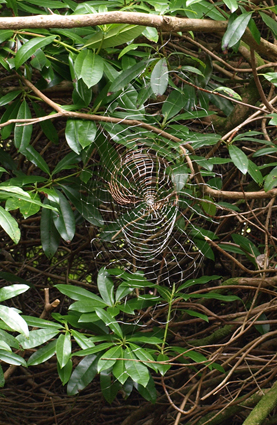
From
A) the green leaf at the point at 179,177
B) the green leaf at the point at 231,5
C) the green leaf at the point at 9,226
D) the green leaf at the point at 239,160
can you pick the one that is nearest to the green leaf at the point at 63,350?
the green leaf at the point at 9,226

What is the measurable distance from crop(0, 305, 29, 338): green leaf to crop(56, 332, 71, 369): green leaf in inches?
7.5

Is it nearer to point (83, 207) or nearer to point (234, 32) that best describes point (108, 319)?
point (83, 207)

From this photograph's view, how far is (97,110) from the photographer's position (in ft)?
4.58

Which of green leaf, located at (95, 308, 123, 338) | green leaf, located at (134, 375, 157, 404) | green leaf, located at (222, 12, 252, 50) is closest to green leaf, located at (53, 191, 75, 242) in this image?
green leaf, located at (95, 308, 123, 338)

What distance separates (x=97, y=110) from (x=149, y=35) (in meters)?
0.28

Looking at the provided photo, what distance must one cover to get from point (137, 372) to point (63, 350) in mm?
207

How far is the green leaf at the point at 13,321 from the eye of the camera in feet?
3.40

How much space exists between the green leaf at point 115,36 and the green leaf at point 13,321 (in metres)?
0.73

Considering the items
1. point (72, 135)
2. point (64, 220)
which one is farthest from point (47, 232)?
point (72, 135)

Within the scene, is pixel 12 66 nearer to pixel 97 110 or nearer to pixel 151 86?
pixel 97 110

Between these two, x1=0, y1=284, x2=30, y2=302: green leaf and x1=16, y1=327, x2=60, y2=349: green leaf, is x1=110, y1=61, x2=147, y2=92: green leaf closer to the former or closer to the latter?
x1=0, y1=284, x2=30, y2=302: green leaf

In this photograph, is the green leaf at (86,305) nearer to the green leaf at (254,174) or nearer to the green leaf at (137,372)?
the green leaf at (137,372)

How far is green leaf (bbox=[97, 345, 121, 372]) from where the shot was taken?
1151 millimetres

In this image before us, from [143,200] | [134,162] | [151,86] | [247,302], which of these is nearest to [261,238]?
Answer: [247,302]
